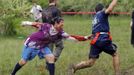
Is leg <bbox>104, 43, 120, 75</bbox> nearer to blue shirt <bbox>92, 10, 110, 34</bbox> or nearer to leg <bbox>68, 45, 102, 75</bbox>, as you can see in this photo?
leg <bbox>68, 45, 102, 75</bbox>

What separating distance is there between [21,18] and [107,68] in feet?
29.4

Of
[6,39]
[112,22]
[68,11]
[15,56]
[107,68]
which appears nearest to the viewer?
[107,68]

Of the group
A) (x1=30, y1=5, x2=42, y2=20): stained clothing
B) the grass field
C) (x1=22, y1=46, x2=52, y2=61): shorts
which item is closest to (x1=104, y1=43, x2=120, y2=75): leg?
the grass field

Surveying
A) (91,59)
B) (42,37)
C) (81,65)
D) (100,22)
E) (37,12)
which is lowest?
(81,65)

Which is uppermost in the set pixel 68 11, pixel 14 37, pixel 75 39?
pixel 75 39

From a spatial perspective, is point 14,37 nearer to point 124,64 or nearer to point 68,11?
point 124,64

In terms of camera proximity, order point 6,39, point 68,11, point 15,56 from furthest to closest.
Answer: point 68,11 → point 6,39 → point 15,56

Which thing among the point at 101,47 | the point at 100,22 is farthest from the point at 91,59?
the point at 100,22

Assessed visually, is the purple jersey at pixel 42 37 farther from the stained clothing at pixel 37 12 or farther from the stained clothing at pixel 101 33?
the stained clothing at pixel 37 12

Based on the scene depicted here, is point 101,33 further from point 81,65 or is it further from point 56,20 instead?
point 56,20

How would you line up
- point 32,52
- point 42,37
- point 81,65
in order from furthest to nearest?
1. point 81,65
2. point 32,52
3. point 42,37

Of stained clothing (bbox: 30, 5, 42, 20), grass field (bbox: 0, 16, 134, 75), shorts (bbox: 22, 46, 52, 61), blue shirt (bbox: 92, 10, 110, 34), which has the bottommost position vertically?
grass field (bbox: 0, 16, 134, 75)

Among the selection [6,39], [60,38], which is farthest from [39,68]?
[6,39]

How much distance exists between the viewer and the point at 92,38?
1028 cm
